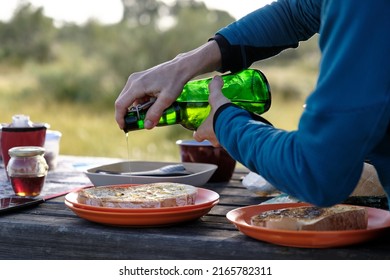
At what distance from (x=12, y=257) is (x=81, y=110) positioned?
984cm

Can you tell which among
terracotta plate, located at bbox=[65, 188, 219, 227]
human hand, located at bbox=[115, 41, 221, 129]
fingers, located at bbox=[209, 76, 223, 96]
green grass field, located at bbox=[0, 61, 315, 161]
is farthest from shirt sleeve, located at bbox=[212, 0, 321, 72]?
green grass field, located at bbox=[0, 61, 315, 161]

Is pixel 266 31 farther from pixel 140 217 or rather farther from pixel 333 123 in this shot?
pixel 333 123

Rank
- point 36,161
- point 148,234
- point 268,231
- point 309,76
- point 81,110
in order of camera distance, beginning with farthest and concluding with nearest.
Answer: point 309,76 → point 81,110 → point 36,161 → point 148,234 → point 268,231

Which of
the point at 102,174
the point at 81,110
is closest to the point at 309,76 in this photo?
the point at 81,110

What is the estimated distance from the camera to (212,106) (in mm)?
A: 1522

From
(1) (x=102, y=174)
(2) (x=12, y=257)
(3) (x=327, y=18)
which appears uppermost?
(3) (x=327, y=18)

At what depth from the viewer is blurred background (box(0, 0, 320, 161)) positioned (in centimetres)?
987

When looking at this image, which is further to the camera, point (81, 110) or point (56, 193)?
point (81, 110)

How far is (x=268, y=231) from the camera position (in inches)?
58.2

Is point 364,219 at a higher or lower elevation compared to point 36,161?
lower

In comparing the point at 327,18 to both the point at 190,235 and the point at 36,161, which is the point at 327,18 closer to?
the point at 190,235

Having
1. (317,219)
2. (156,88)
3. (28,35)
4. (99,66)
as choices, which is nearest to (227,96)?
(156,88)

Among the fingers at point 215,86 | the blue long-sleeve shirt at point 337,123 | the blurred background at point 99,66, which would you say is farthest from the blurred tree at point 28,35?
the blue long-sleeve shirt at point 337,123

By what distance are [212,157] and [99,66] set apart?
34.7ft
